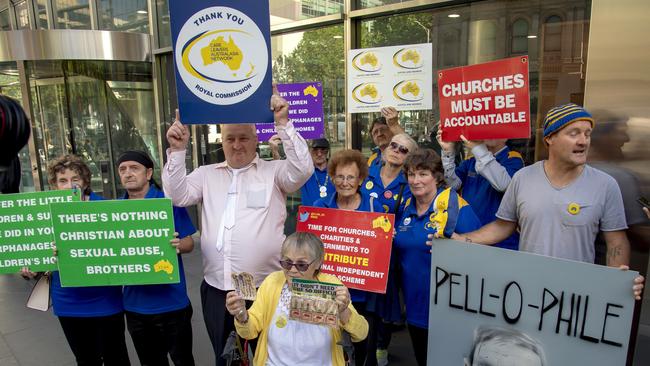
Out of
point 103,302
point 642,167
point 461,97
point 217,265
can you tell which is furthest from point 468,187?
point 103,302

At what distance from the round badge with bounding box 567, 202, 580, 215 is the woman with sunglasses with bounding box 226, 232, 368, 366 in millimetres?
1139

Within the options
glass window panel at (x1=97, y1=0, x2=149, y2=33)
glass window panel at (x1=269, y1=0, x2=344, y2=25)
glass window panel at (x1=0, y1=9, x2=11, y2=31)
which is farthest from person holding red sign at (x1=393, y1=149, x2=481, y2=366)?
glass window panel at (x1=0, y1=9, x2=11, y2=31)

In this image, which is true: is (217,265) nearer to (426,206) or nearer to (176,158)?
(176,158)

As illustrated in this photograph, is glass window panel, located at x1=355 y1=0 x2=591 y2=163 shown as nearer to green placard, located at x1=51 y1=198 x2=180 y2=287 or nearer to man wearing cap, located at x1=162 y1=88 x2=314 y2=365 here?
man wearing cap, located at x1=162 y1=88 x2=314 y2=365

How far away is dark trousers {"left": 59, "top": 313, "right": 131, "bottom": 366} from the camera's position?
2.69 metres

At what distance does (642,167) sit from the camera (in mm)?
3363

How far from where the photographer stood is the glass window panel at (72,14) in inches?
359

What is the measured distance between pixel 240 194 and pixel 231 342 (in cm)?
85

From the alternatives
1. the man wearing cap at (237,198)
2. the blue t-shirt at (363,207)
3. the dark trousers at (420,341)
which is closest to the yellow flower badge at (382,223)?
the blue t-shirt at (363,207)

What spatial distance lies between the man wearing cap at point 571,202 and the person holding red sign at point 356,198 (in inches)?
38.1

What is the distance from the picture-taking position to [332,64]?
5.66 m

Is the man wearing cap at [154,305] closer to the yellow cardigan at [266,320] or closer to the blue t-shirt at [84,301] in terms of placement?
the blue t-shirt at [84,301]

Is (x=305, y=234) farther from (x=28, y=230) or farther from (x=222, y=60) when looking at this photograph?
(x=28, y=230)

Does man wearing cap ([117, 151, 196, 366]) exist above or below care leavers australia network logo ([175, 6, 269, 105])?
below
